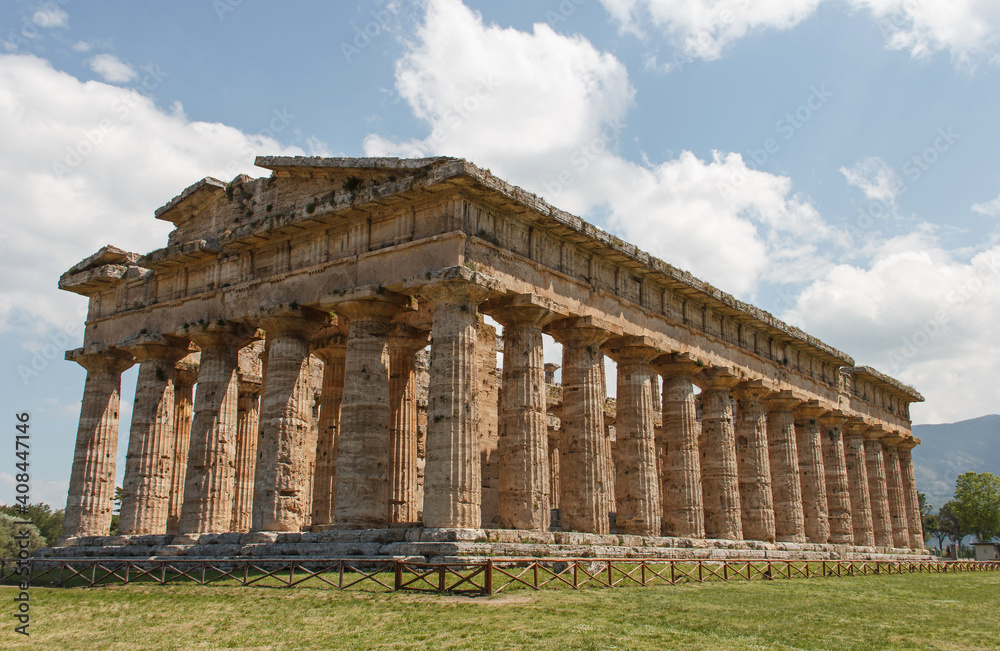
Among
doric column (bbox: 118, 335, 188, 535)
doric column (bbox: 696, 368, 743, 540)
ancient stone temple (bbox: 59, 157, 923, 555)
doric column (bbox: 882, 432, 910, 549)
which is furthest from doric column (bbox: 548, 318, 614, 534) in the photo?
doric column (bbox: 882, 432, 910, 549)

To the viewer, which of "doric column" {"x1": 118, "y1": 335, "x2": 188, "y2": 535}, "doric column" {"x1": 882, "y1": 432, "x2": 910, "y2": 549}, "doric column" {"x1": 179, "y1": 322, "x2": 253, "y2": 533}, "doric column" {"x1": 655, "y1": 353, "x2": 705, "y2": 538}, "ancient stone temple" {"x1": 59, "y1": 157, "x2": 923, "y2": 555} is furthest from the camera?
"doric column" {"x1": 882, "y1": 432, "x2": 910, "y2": 549}

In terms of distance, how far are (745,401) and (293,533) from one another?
18.7 metres

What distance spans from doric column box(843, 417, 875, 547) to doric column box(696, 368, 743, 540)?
40.5ft

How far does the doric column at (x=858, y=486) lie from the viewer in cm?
3981

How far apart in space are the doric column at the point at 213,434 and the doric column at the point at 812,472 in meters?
23.7

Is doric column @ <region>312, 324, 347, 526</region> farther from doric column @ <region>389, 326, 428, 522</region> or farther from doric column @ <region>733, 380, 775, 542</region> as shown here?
doric column @ <region>733, 380, 775, 542</region>

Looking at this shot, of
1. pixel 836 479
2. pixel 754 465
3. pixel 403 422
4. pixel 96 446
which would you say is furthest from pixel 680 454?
pixel 96 446

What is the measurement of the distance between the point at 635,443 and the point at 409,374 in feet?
24.2

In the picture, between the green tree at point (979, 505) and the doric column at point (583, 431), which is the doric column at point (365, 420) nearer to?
the doric column at point (583, 431)

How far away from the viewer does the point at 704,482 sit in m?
30.0

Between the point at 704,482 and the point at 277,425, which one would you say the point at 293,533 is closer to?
the point at 277,425

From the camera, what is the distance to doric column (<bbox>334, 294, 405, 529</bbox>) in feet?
70.4

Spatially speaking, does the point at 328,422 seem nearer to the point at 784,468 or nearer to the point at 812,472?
the point at 784,468

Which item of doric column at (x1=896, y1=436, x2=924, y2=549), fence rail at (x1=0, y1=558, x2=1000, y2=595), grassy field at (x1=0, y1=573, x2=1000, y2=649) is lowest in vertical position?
grassy field at (x1=0, y1=573, x2=1000, y2=649)
